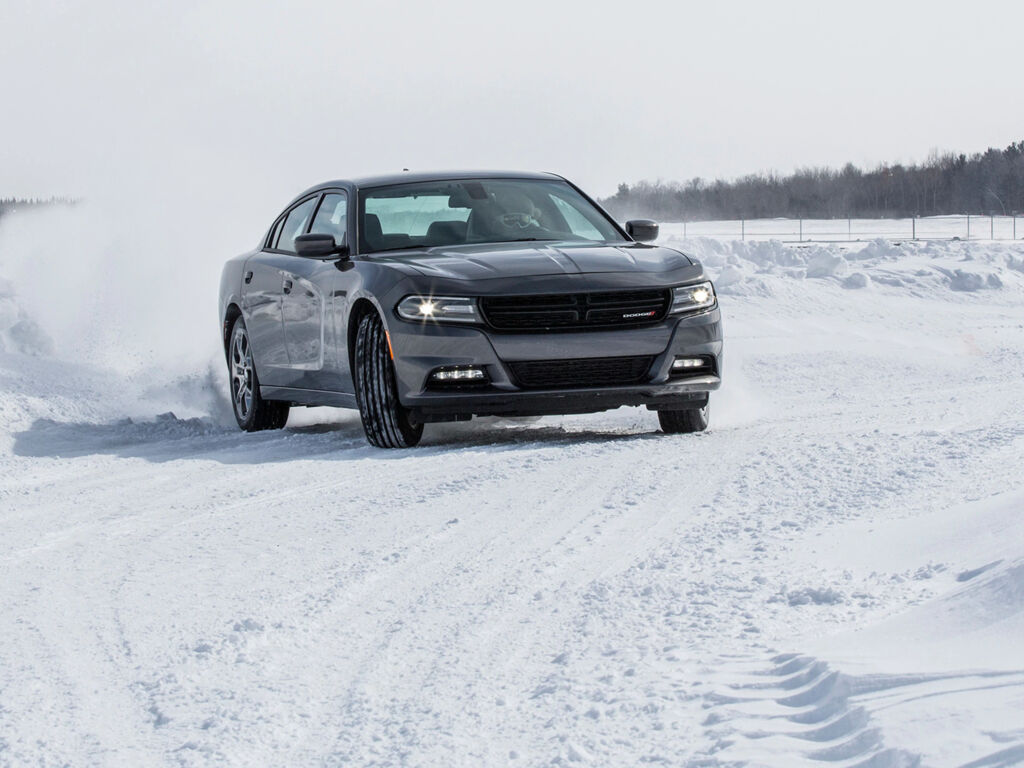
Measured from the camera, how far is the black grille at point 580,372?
290 inches

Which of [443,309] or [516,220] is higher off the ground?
[516,220]

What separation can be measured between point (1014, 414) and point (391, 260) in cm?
323

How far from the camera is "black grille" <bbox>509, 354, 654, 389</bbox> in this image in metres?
7.36

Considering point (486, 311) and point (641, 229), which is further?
point (641, 229)

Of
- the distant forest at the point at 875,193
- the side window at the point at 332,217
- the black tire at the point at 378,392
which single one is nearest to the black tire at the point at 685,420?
the black tire at the point at 378,392

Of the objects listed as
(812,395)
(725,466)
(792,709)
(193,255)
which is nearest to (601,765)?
(792,709)

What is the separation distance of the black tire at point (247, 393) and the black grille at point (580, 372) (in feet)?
8.05

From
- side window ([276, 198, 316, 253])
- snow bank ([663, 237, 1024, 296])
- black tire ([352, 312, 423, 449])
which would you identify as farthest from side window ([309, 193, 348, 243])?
snow bank ([663, 237, 1024, 296])

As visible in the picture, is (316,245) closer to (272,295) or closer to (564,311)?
(272,295)

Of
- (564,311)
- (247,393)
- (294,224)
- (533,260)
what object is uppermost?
(294,224)

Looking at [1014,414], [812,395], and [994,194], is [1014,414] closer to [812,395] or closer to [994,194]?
[812,395]

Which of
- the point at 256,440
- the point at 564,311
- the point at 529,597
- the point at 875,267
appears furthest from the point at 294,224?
the point at 875,267

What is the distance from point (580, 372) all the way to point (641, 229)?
58.2 inches

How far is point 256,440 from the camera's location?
28.7ft
